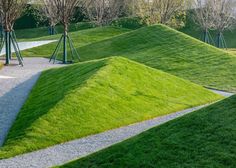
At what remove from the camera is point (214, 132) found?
8234 millimetres

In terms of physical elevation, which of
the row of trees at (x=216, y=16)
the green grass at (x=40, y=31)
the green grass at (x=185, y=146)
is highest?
the row of trees at (x=216, y=16)

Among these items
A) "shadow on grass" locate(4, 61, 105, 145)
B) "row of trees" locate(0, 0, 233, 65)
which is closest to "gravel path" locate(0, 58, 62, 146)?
"shadow on grass" locate(4, 61, 105, 145)

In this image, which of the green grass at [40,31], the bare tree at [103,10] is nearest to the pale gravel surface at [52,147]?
the bare tree at [103,10]

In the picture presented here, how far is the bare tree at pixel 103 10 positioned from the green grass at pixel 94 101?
32.3 metres

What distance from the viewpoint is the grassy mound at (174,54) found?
23344 millimetres

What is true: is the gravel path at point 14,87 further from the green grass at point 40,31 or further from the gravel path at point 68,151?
the green grass at point 40,31

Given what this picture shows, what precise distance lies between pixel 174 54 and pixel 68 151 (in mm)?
18271

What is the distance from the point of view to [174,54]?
2736 cm

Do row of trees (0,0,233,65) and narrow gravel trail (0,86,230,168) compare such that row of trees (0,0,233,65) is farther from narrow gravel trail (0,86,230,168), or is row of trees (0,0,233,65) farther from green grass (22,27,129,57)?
narrow gravel trail (0,86,230,168)

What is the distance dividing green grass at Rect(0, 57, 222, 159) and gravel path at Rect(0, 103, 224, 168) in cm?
34

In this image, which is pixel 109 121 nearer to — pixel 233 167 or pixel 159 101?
pixel 159 101

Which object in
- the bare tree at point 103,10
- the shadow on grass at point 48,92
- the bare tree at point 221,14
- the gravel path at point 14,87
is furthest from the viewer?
the bare tree at point 103,10

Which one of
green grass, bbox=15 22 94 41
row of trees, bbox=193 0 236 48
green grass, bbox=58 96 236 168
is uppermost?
row of trees, bbox=193 0 236 48

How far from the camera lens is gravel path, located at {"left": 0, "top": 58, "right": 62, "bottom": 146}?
535 inches
